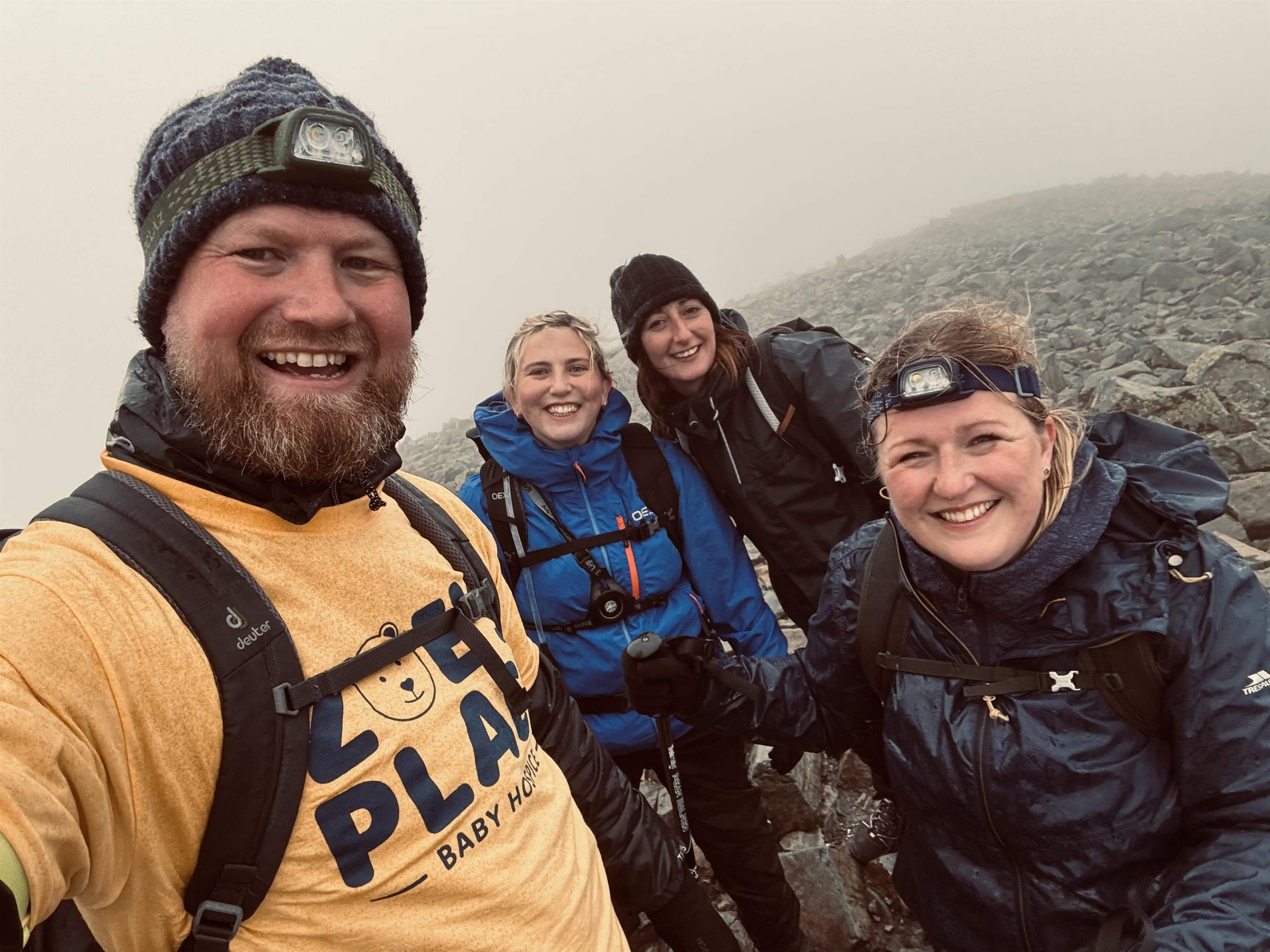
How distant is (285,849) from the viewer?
1.50m

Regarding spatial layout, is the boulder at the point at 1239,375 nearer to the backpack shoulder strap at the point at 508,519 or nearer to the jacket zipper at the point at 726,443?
the jacket zipper at the point at 726,443

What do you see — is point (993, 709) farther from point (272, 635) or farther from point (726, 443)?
point (272, 635)

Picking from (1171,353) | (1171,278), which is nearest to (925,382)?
(1171,353)

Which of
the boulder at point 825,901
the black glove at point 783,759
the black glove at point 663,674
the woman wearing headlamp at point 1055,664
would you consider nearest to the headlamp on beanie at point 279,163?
the woman wearing headlamp at point 1055,664

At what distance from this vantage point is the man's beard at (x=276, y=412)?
1.74m

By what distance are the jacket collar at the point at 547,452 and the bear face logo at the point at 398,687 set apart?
1.90m

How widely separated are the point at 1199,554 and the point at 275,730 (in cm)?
273

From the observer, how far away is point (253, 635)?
153 cm

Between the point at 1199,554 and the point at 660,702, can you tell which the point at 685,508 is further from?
the point at 1199,554

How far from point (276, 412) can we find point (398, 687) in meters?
0.87

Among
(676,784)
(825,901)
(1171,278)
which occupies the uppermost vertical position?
(1171,278)

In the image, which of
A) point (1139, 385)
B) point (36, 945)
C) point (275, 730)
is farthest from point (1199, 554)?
point (1139, 385)

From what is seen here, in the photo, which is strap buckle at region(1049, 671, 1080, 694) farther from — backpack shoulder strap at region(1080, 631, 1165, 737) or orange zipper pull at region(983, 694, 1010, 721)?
orange zipper pull at region(983, 694, 1010, 721)

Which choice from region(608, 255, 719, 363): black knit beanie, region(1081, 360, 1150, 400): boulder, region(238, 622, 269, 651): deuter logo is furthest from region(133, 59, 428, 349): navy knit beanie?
region(1081, 360, 1150, 400): boulder
